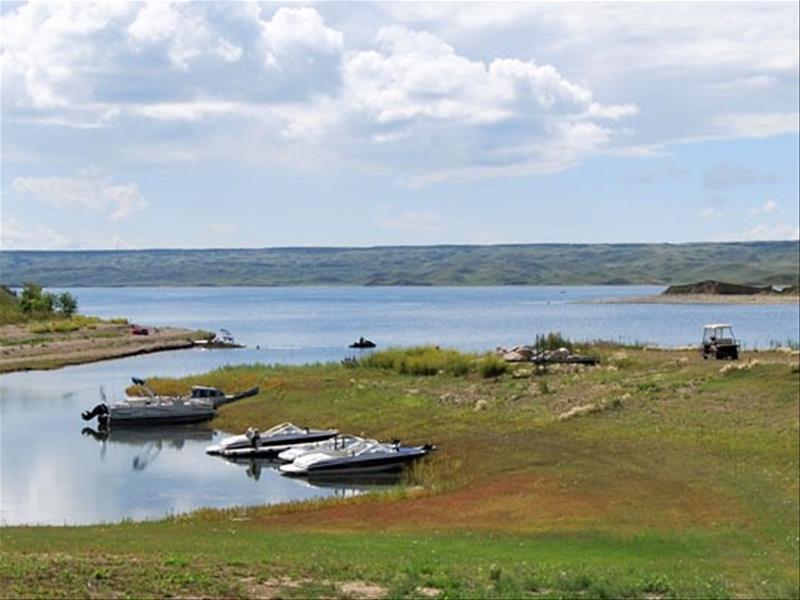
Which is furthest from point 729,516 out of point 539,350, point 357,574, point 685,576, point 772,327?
point 772,327

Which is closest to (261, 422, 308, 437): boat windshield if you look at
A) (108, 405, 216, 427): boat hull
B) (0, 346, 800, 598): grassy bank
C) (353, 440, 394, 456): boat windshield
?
(0, 346, 800, 598): grassy bank

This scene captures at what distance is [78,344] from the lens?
315 feet

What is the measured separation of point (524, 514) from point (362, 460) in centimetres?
1371

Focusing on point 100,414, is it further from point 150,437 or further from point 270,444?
point 270,444

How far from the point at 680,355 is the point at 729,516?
128 ft

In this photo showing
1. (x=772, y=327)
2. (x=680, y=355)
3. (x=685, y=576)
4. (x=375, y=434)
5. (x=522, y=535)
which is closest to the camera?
(x=685, y=576)

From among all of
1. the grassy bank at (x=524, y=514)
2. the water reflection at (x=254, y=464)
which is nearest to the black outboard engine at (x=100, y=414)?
the grassy bank at (x=524, y=514)

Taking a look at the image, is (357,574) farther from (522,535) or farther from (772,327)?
(772,327)

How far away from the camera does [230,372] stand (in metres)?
69.4

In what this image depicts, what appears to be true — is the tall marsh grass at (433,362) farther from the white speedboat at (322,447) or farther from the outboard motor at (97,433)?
the outboard motor at (97,433)

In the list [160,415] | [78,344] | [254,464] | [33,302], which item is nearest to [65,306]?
[78,344]

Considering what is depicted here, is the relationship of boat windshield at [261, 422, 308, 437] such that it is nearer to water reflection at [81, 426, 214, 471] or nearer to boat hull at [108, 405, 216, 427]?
water reflection at [81, 426, 214, 471]

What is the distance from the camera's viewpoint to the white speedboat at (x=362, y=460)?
40.7 metres

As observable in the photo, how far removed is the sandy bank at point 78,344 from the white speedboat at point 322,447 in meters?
36.2
